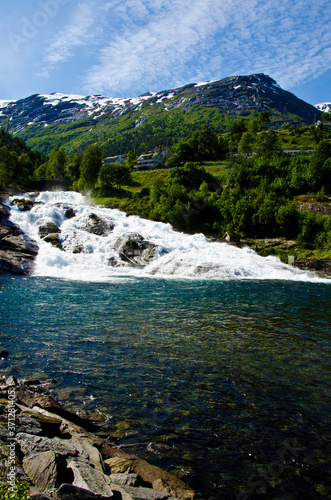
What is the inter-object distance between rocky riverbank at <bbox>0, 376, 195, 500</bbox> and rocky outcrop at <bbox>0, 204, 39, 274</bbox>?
30.2 meters

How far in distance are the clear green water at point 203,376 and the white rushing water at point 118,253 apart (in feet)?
45.2

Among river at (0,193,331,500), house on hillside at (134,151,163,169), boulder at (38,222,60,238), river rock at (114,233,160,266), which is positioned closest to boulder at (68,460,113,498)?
river at (0,193,331,500)

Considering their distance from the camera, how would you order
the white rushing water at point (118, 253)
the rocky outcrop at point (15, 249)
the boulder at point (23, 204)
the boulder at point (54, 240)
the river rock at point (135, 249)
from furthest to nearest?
the boulder at point (23, 204) < the boulder at point (54, 240) < the river rock at point (135, 249) < the white rushing water at point (118, 253) < the rocky outcrop at point (15, 249)

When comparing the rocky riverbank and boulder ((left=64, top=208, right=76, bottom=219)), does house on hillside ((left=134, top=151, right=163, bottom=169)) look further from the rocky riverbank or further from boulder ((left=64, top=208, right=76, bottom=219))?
the rocky riverbank

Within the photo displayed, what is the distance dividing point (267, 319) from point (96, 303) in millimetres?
11210

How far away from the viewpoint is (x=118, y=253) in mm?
41125

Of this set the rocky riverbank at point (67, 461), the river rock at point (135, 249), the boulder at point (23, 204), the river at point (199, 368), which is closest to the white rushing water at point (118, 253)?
the river rock at point (135, 249)

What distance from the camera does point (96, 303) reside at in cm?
2100

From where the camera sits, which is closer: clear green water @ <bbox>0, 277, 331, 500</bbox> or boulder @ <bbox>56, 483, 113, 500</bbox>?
boulder @ <bbox>56, 483, 113, 500</bbox>

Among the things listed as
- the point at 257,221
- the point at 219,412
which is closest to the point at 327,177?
the point at 257,221

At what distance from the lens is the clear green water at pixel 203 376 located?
6.30m

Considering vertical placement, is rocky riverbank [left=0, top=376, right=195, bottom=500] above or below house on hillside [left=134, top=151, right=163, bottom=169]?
below

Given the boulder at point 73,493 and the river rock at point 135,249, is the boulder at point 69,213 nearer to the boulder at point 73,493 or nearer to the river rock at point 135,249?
the river rock at point 135,249

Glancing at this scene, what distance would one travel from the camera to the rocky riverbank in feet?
14.7
